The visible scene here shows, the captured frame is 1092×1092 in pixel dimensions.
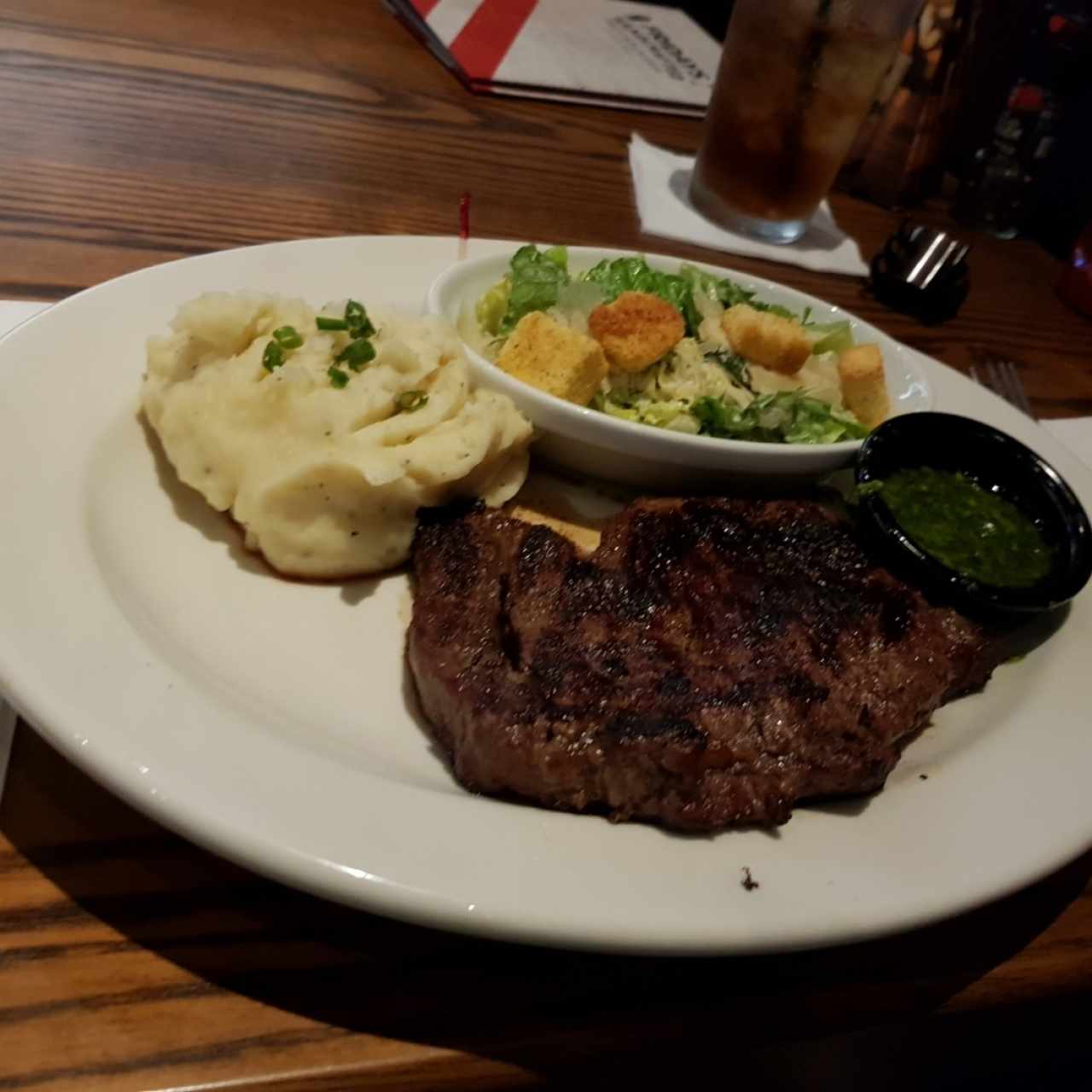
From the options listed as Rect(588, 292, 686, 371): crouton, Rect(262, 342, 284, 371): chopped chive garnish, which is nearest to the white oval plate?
Rect(262, 342, 284, 371): chopped chive garnish

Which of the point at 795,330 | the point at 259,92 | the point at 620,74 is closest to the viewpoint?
the point at 795,330

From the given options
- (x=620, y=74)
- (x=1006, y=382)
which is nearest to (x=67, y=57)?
(x=620, y=74)

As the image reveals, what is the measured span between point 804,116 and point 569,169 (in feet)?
3.63

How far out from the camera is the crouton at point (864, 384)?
2.68 meters

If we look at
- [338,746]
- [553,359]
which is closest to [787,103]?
[553,359]

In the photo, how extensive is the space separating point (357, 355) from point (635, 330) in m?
0.76

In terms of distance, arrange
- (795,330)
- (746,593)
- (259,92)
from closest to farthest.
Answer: (746,593)
(795,330)
(259,92)

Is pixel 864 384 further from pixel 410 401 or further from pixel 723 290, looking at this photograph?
pixel 410 401

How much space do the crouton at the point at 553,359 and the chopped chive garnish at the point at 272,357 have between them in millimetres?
577

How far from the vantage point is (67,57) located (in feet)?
13.4

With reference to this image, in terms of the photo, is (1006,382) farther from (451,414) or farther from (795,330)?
(451,414)

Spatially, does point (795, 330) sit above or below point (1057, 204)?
above

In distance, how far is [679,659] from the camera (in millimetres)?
1850

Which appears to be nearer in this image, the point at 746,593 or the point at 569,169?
the point at 746,593
